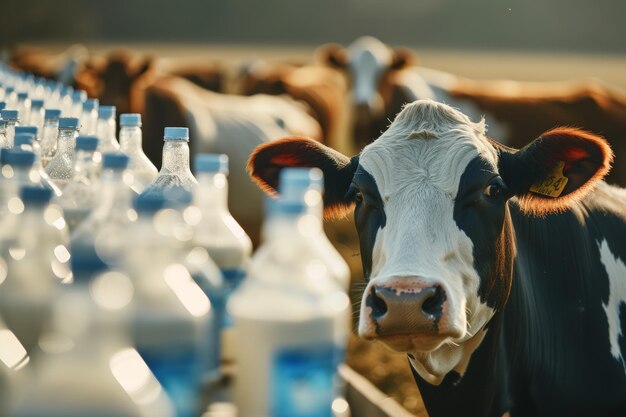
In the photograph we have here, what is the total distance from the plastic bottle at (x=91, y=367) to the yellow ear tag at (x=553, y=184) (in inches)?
83.8

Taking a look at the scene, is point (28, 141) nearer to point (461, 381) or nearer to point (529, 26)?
point (461, 381)

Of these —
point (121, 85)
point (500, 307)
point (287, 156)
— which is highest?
point (287, 156)

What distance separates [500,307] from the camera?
3.12 metres

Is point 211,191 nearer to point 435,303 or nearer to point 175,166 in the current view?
point 175,166

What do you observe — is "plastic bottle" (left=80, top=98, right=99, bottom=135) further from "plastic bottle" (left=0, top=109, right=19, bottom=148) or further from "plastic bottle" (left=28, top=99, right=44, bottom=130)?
"plastic bottle" (left=0, top=109, right=19, bottom=148)

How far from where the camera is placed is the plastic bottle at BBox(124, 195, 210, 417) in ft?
4.49

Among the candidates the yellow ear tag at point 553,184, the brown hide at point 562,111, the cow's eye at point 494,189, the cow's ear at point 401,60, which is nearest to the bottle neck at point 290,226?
the cow's eye at point 494,189

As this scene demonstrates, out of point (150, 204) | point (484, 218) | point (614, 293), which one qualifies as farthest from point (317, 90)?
point (150, 204)

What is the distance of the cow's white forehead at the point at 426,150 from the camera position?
9.77ft

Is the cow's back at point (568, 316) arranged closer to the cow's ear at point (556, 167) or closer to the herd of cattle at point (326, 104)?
the cow's ear at point (556, 167)

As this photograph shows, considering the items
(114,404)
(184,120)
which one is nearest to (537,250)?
(114,404)

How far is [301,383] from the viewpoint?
1.36 m

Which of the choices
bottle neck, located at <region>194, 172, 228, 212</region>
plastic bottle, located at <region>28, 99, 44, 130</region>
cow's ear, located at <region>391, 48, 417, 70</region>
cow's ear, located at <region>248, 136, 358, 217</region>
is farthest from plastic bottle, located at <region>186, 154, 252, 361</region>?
cow's ear, located at <region>391, 48, 417, 70</region>

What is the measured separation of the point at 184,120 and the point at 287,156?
6371mm
